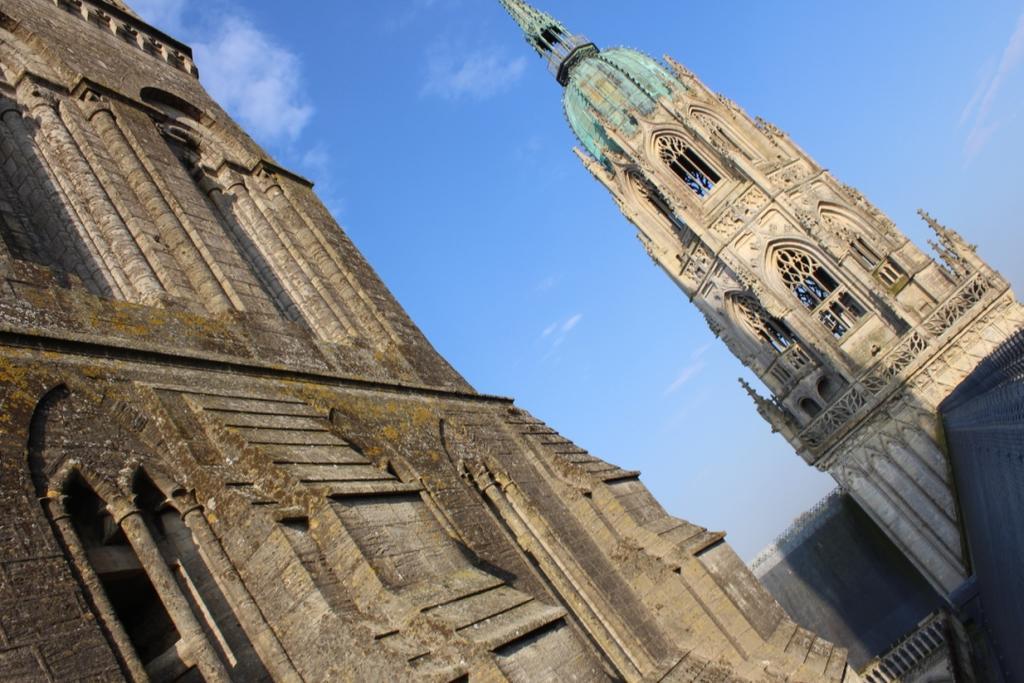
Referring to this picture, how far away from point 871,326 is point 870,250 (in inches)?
130

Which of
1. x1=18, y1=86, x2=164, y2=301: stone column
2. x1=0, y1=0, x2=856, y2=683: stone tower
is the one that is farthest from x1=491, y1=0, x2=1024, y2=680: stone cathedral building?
x1=18, y1=86, x2=164, y2=301: stone column

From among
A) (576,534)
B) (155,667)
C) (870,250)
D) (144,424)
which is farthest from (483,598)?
(870,250)

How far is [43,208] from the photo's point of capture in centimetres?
964

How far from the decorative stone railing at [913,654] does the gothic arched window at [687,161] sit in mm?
18060

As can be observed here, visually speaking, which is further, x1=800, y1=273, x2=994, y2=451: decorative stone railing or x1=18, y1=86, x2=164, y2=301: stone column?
x1=800, y1=273, x2=994, y2=451: decorative stone railing

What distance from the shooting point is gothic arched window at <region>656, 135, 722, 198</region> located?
1399 inches

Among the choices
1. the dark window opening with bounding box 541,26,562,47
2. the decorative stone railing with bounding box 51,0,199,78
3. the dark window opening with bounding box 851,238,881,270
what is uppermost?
the dark window opening with bounding box 541,26,562,47

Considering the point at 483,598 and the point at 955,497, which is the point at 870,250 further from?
the point at 483,598

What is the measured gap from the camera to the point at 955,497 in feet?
84.6

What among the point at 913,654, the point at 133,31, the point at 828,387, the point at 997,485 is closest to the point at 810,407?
the point at 828,387

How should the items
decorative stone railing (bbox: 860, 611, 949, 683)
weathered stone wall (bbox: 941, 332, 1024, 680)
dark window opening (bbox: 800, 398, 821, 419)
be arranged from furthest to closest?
dark window opening (bbox: 800, 398, 821, 419), decorative stone railing (bbox: 860, 611, 949, 683), weathered stone wall (bbox: 941, 332, 1024, 680)

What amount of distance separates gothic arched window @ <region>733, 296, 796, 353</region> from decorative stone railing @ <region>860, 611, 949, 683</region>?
462 inches

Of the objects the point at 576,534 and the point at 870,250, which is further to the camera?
the point at 870,250

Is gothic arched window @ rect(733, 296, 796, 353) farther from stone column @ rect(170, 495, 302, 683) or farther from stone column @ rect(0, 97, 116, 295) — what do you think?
stone column @ rect(170, 495, 302, 683)
